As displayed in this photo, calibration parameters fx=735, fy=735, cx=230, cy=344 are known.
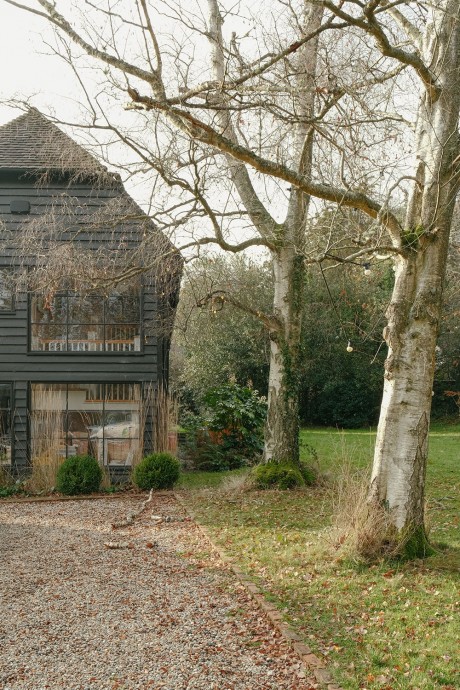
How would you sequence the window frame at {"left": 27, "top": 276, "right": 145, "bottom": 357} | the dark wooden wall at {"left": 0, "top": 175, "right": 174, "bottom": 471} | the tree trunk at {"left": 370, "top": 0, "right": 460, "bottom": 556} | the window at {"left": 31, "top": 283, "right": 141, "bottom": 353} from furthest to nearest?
1. the window at {"left": 31, "top": 283, "right": 141, "bottom": 353}
2. the window frame at {"left": 27, "top": 276, "right": 145, "bottom": 357}
3. the dark wooden wall at {"left": 0, "top": 175, "right": 174, "bottom": 471}
4. the tree trunk at {"left": 370, "top": 0, "right": 460, "bottom": 556}

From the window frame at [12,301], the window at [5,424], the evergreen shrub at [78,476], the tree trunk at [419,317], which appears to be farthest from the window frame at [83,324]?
the tree trunk at [419,317]

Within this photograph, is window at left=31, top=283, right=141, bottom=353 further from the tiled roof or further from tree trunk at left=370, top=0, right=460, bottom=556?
tree trunk at left=370, top=0, right=460, bottom=556

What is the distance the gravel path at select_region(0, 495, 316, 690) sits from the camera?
15.0 feet

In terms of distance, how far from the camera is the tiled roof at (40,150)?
11.3 m

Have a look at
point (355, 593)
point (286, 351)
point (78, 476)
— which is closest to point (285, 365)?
point (286, 351)

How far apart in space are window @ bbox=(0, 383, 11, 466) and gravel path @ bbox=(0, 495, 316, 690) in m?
5.14

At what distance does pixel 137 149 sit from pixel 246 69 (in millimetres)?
3338

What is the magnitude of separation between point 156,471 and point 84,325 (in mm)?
3514

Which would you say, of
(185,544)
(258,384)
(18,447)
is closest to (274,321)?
(185,544)

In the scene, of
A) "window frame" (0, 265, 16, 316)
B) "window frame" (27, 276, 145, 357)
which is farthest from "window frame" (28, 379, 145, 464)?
"window frame" (0, 265, 16, 316)

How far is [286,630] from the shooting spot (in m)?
5.20

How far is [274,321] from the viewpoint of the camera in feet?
40.2

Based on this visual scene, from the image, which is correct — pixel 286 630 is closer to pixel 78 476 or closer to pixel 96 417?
pixel 78 476

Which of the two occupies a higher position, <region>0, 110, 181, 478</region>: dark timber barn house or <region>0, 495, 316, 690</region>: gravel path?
<region>0, 110, 181, 478</region>: dark timber barn house
